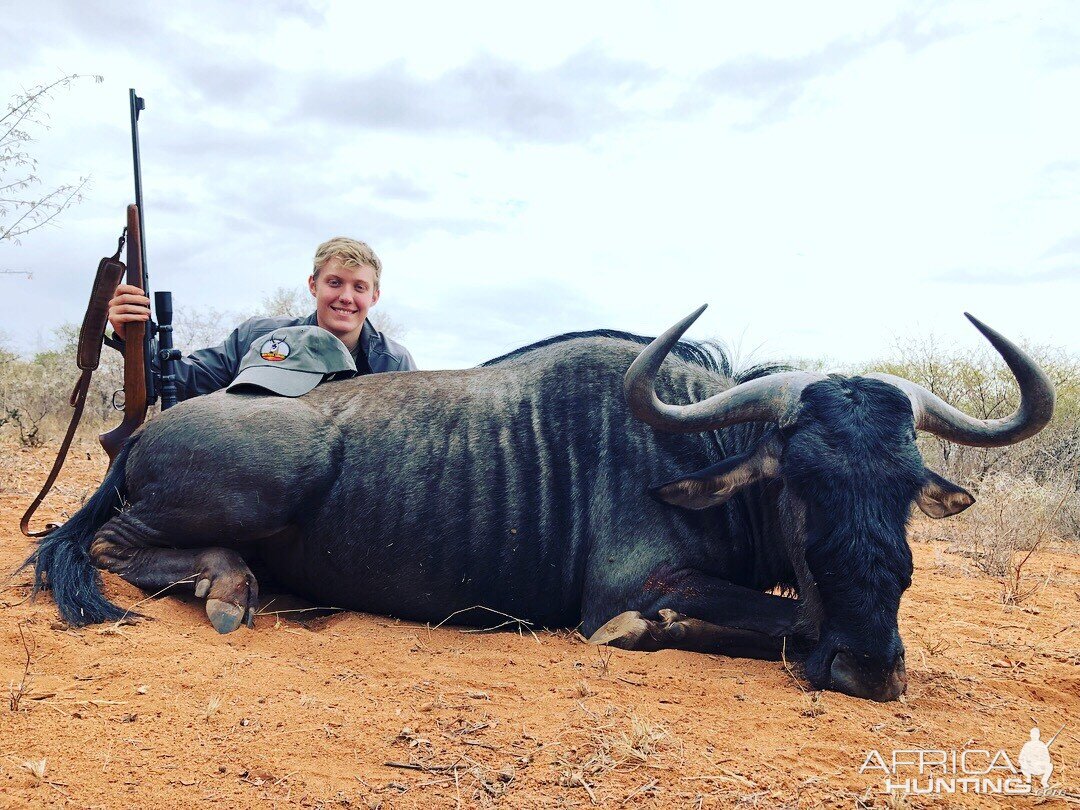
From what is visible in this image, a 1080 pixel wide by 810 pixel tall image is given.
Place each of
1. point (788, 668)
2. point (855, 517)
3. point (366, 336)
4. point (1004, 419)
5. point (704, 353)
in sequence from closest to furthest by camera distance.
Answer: point (855, 517) → point (788, 668) → point (1004, 419) → point (704, 353) → point (366, 336)

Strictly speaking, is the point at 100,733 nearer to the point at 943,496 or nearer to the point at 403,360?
the point at 943,496

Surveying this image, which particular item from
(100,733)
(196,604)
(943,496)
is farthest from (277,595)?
(943,496)

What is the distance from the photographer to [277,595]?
4.31 meters

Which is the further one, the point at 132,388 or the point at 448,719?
the point at 132,388

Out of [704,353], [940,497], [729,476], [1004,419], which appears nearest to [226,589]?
[729,476]

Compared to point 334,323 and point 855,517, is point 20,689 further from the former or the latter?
point 334,323

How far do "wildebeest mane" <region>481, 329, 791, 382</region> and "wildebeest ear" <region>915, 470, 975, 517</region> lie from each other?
1144mm

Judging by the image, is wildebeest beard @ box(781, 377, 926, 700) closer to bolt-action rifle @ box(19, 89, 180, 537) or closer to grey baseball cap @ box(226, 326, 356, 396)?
grey baseball cap @ box(226, 326, 356, 396)

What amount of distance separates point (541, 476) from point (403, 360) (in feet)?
8.52

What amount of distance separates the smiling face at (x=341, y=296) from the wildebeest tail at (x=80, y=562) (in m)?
1.75

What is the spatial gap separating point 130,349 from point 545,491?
2663 mm

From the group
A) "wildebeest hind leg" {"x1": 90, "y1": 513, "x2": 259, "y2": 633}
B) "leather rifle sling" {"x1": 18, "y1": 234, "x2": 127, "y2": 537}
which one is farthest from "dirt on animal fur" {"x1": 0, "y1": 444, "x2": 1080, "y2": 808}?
"leather rifle sling" {"x1": 18, "y1": 234, "x2": 127, "y2": 537}

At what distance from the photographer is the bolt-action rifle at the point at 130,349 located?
4758mm

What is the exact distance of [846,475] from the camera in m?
3.20
